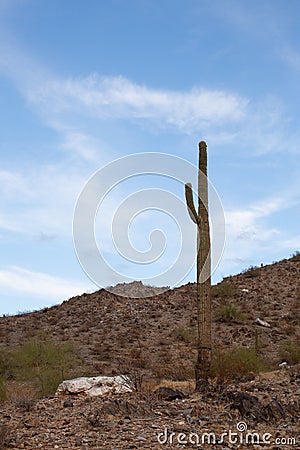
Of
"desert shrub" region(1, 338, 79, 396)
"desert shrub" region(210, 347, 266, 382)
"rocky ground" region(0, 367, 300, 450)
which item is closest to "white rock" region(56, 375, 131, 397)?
"rocky ground" region(0, 367, 300, 450)

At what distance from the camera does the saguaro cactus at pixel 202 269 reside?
11234mm

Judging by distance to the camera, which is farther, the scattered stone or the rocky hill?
the rocky hill

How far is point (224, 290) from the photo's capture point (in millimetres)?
31609

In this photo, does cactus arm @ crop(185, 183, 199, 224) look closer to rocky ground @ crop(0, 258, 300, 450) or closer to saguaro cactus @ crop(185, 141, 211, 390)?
saguaro cactus @ crop(185, 141, 211, 390)

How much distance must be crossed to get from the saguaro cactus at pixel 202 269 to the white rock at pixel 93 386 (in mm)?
1669

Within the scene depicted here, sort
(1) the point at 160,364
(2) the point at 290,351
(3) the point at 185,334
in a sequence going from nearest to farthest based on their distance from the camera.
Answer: (1) the point at 160,364 → (2) the point at 290,351 → (3) the point at 185,334

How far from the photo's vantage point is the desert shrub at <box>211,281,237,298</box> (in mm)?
31328

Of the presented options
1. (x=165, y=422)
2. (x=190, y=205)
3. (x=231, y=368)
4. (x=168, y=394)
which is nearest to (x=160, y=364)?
(x=231, y=368)

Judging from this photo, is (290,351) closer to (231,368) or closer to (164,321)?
(231,368)

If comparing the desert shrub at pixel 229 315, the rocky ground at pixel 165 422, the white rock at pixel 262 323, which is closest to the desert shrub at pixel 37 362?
the rocky ground at pixel 165 422

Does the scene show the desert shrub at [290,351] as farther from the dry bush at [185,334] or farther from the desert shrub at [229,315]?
the desert shrub at [229,315]

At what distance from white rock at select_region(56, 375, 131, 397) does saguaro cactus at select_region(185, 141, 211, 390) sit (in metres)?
1.67

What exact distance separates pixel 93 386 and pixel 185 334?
43.1 ft

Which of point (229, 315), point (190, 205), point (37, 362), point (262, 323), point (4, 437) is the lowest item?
point (4, 437)
